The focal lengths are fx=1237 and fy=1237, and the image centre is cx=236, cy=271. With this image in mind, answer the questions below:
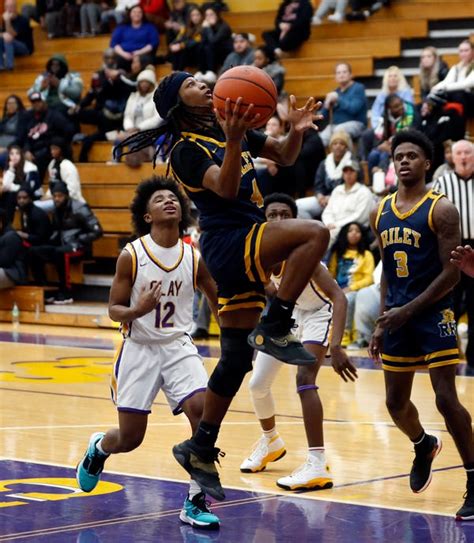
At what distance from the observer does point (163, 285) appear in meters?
6.18

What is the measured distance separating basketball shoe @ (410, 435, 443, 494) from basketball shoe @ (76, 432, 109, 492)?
1.51 m

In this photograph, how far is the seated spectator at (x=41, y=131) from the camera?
17891mm

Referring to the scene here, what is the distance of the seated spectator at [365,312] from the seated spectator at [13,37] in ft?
31.5

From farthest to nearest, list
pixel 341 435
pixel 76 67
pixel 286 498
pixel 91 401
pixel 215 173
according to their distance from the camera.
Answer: pixel 76 67 → pixel 91 401 → pixel 341 435 → pixel 286 498 → pixel 215 173

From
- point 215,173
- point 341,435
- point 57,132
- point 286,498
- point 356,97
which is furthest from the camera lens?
point 57,132

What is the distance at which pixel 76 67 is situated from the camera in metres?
20.3

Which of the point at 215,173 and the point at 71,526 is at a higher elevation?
the point at 215,173

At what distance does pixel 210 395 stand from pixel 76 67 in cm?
1554

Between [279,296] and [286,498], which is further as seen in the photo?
[286,498]

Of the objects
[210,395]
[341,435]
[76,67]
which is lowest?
[341,435]

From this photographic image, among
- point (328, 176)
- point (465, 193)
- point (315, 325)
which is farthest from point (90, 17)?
point (315, 325)

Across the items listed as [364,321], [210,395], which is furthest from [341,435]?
[364,321]

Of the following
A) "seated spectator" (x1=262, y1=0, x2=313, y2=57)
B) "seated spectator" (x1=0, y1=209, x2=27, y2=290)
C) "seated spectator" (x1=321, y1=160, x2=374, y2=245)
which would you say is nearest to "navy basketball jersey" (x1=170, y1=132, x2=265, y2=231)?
"seated spectator" (x1=321, y1=160, x2=374, y2=245)

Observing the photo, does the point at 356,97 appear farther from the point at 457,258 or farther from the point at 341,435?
the point at 457,258
